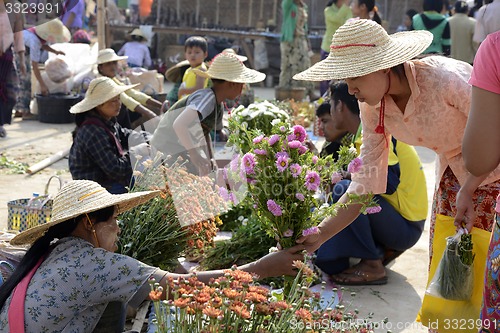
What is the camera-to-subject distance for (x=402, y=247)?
13.9 feet

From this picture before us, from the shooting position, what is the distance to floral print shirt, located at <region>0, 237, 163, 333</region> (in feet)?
7.61

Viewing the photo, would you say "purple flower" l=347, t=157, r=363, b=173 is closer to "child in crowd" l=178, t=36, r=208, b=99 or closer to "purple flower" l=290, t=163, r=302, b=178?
"purple flower" l=290, t=163, r=302, b=178

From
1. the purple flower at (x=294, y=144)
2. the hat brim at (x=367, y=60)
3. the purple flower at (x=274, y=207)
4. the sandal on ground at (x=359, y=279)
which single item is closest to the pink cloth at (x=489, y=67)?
the hat brim at (x=367, y=60)

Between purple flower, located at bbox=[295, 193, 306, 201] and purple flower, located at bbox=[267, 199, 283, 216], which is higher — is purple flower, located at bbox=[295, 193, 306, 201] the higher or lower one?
the higher one

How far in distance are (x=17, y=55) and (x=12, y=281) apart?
7.25 metres

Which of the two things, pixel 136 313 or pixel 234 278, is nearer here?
pixel 234 278

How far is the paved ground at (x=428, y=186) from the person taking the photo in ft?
12.5

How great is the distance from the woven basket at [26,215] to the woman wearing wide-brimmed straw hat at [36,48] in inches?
237

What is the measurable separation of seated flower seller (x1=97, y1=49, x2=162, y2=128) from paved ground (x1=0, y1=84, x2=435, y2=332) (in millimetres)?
788

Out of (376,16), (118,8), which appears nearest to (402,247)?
(376,16)

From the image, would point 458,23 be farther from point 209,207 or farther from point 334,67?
point 334,67

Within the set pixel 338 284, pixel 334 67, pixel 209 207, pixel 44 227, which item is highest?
pixel 334 67

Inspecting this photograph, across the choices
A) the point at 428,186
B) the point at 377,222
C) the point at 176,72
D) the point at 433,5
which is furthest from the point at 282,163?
the point at 433,5

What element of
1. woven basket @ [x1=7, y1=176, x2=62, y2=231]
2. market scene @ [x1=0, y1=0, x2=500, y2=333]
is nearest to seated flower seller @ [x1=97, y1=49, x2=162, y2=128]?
market scene @ [x1=0, y1=0, x2=500, y2=333]
